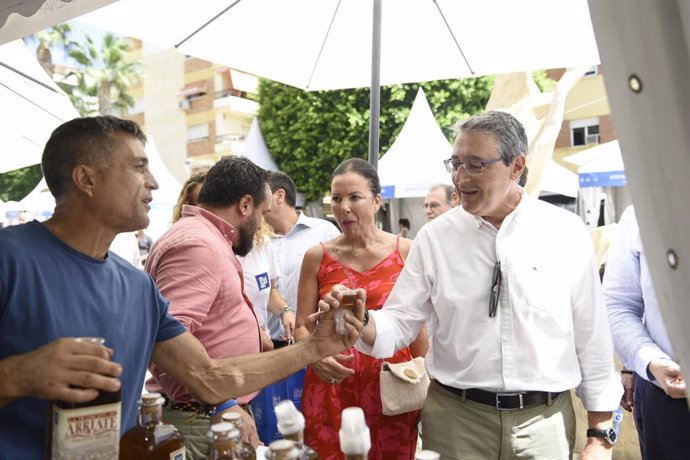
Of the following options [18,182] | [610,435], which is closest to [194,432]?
[610,435]

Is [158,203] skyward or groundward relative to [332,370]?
skyward

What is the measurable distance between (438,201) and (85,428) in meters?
4.68

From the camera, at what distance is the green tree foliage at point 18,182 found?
105 ft

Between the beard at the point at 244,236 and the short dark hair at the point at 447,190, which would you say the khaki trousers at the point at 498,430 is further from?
the short dark hair at the point at 447,190

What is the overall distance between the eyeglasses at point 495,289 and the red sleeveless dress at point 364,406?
0.84m

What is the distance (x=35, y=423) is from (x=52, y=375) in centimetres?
47

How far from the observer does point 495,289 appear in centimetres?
231

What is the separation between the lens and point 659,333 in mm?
2512

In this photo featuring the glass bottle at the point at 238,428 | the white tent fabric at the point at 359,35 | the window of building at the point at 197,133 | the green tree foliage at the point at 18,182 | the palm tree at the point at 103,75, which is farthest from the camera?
the window of building at the point at 197,133

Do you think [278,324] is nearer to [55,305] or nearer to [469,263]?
[469,263]

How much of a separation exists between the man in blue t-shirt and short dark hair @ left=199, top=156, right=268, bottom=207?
3.15 ft

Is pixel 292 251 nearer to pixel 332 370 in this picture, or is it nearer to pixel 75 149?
pixel 332 370

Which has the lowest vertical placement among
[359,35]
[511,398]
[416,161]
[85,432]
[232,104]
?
[511,398]

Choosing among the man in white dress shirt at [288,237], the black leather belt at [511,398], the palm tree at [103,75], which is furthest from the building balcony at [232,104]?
the black leather belt at [511,398]
